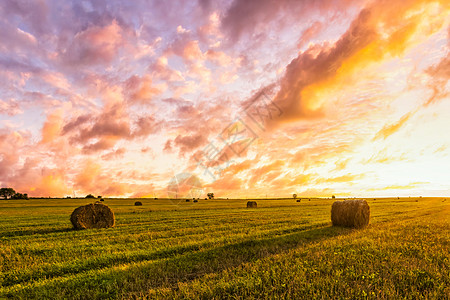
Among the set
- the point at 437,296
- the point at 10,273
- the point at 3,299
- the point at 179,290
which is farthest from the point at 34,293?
the point at 437,296

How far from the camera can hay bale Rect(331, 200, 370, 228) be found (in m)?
19.0

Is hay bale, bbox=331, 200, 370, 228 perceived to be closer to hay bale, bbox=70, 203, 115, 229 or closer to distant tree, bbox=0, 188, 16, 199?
hay bale, bbox=70, 203, 115, 229

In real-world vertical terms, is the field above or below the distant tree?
below

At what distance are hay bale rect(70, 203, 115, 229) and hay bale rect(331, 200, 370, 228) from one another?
19366mm

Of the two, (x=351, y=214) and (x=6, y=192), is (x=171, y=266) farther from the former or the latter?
(x=6, y=192)

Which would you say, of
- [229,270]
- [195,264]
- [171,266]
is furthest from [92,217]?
[229,270]

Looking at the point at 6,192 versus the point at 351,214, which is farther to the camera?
the point at 6,192

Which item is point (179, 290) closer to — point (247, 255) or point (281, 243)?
point (247, 255)

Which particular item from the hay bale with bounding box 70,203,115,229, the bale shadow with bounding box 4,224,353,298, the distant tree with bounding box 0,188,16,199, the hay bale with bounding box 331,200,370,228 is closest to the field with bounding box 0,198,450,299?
the bale shadow with bounding box 4,224,353,298

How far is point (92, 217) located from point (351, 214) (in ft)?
71.0

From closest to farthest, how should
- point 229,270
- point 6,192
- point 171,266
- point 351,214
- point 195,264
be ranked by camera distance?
1. point 229,270
2. point 171,266
3. point 195,264
4. point 351,214
5. point 6,192

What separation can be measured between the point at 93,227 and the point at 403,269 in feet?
72.4

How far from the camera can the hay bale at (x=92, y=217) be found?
20688mm

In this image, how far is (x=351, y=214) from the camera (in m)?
19.2
